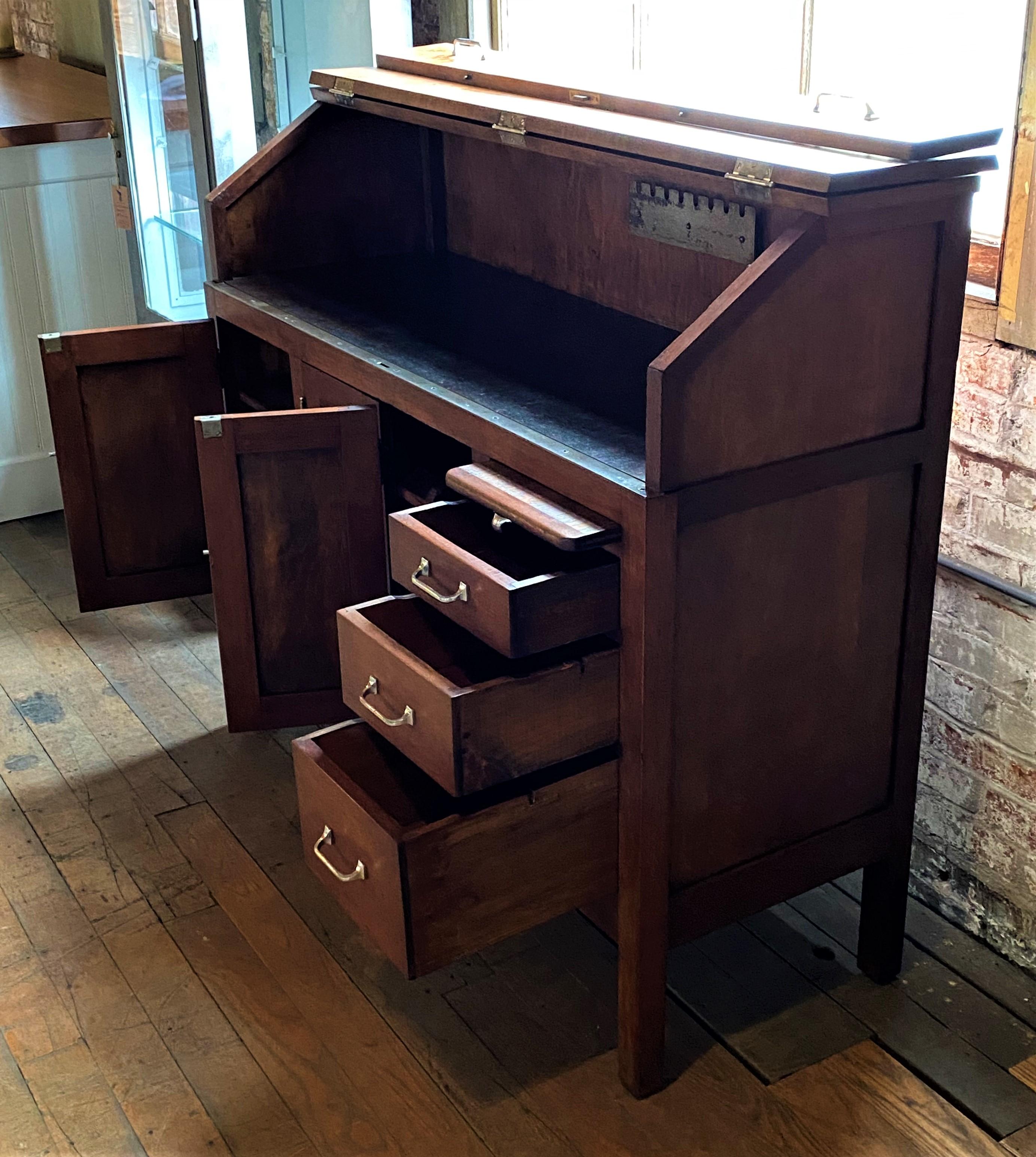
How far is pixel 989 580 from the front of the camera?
79.4 inches

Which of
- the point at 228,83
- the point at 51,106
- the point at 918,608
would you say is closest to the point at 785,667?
the point at 918,608

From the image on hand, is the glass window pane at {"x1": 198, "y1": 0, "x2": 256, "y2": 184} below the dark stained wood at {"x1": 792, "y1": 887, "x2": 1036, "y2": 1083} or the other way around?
the other way around

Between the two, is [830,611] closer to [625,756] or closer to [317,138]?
[625,756]

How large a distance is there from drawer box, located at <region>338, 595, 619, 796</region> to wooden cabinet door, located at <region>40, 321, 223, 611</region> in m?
1.03

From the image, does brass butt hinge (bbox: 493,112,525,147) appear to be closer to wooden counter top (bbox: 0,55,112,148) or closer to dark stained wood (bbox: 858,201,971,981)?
dark stained wood (bbox: 858,201,971,981)

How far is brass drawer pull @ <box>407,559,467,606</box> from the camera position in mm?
1715

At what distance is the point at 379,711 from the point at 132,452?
1.16m

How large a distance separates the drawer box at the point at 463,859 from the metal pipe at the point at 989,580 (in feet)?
2.13

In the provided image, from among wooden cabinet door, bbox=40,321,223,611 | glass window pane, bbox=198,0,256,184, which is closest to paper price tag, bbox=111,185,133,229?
glass window pane, bbox=198,0,256,184

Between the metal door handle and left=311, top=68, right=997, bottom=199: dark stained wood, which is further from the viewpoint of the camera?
the metal door handle

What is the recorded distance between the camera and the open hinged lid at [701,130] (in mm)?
1555

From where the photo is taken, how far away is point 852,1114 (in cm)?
187

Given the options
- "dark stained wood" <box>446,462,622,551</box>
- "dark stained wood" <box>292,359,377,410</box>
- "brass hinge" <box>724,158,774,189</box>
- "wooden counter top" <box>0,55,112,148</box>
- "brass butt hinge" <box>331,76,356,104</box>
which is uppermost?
"brass butt hinge" <box>331,76,356,104</box>

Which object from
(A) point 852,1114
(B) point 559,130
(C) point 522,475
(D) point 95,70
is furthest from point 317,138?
(D) point 95,70
